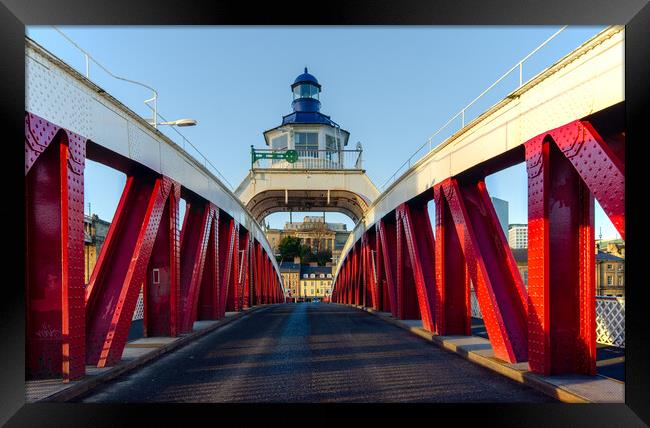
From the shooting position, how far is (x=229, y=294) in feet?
77.0

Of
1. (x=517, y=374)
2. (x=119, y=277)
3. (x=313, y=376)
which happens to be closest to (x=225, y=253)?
(x=119, y=277)

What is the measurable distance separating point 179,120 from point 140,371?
7.13 meters

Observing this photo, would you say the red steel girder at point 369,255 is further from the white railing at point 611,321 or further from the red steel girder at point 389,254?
the white railing at point 611,321

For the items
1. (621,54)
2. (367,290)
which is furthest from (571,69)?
(367,290)

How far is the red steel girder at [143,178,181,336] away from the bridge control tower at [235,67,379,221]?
20.4m

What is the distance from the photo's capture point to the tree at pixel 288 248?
126750mm

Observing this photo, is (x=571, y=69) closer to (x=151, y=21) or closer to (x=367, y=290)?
(x=151, y=21)

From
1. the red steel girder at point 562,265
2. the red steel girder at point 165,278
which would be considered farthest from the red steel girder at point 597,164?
the red steel girder at point 165,278

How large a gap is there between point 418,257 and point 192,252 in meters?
6.29

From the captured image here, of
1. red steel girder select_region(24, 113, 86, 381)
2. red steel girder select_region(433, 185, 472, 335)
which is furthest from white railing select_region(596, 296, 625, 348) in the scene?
red steel girder select_region(24, 113, 86, 381)

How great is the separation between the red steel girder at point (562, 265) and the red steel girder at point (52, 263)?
6.69 meters

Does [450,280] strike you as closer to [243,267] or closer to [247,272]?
[243,267]

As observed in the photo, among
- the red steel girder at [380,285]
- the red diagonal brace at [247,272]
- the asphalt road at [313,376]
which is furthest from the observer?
the red diagonal brace at [247,272]

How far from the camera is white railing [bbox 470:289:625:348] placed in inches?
456
